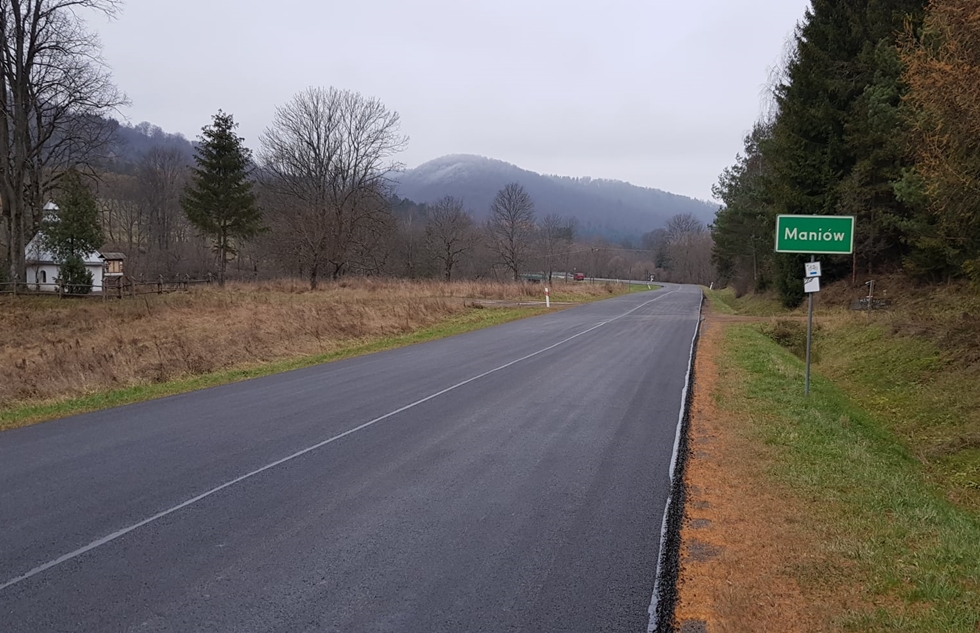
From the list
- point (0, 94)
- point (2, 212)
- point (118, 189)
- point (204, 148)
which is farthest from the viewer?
point (118, 189)

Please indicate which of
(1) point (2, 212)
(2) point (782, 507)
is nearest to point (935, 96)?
(2) point (782, 507)

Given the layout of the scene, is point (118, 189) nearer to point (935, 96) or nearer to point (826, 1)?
point (826, 1)

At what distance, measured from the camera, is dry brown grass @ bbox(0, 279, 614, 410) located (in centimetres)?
1338

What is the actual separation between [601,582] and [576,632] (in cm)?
63

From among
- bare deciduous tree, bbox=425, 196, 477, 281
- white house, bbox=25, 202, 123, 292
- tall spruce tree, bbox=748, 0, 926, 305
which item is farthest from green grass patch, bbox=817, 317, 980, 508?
bare deciduous tree, bbox=425, 196, 477, 281

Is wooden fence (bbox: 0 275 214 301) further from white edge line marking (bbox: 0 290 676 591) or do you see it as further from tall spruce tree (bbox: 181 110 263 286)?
white edge line marking (bbox: 0 290 676 591)

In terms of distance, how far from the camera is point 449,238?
63000 mm

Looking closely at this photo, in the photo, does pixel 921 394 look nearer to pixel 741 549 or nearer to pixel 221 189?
pixel 741 549

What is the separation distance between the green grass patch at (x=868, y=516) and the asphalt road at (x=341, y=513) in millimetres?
1181

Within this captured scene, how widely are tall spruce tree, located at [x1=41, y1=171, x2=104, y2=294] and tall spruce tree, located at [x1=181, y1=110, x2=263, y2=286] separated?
336 inches

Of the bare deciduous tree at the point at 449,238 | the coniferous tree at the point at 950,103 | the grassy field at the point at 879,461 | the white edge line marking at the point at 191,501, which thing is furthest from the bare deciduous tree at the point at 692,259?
the white edge line marking at the point at 191,501

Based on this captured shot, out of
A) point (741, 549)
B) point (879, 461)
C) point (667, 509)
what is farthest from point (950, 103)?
point (741, 549)

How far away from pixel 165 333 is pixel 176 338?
138 inches

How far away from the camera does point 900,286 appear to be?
22578 millimetres
